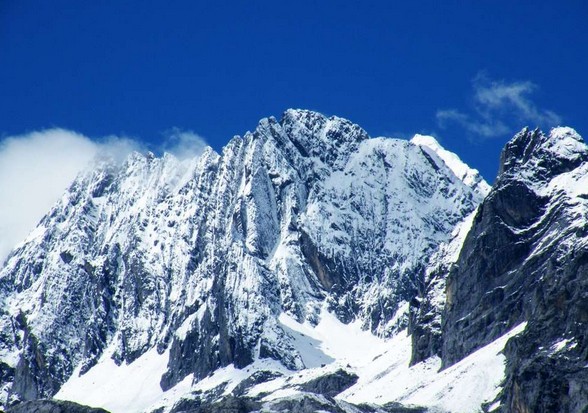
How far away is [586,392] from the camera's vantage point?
19550 centimetres
